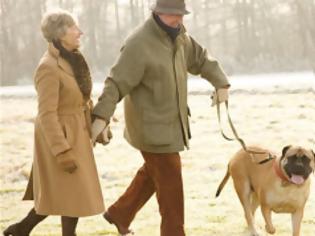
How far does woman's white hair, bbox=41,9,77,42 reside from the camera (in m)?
4.73

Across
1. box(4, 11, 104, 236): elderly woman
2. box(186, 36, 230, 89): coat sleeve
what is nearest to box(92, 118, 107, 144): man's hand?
box(4, 11, 104, 236): elderly woman

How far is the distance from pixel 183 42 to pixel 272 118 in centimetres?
970

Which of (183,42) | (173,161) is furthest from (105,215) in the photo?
(183,42)

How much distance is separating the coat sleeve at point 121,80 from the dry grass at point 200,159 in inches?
67.5

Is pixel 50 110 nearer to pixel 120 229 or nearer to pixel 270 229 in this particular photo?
pixel 120 229

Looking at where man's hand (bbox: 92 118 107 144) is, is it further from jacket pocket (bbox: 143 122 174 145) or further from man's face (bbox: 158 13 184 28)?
man's face (bbox: 158 13 184 28)

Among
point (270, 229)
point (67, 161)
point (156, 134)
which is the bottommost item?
point (270, 229)

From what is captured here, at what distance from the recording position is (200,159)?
10.0m

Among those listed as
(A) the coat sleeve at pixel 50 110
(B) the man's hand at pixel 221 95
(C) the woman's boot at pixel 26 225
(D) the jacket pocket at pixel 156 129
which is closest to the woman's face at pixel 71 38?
(A) the coat sleeve at pixel 50 110

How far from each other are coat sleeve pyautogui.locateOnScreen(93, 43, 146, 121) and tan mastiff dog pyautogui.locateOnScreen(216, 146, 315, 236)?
154 centimetres

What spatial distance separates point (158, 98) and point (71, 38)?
2.62 ft

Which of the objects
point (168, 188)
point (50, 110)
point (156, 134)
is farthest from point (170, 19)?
point (168, 188)

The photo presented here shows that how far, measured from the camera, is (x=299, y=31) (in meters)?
33.4

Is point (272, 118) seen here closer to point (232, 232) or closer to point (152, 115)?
point (232, 232)
